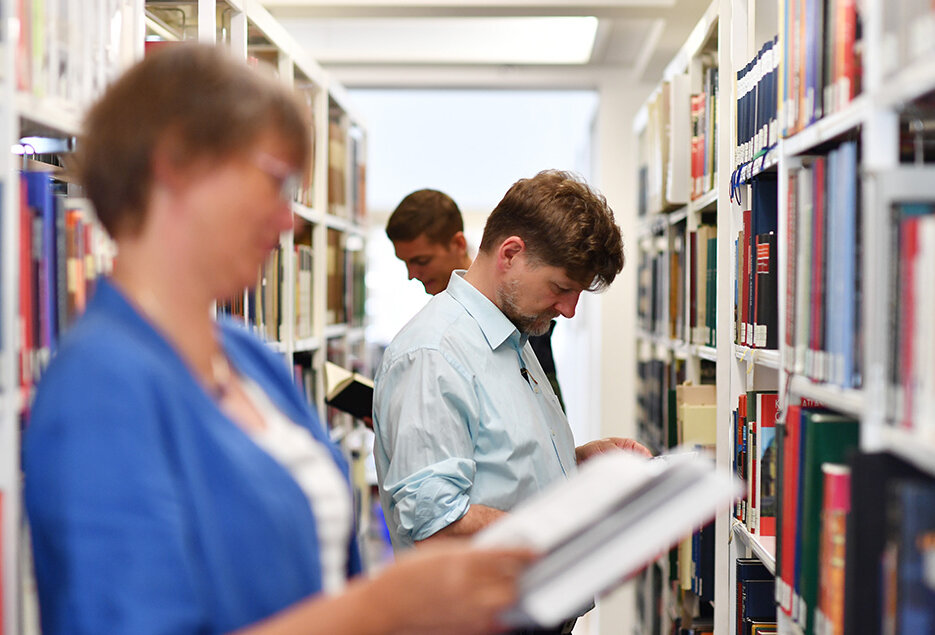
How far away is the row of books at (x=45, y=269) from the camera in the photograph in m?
1.17

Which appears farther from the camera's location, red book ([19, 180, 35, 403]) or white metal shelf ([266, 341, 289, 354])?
white metal shelf ([266, 341, 289, 354])

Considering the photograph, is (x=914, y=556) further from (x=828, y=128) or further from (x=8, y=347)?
(x=8, y=347)

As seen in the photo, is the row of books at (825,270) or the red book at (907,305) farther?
the row of books at (825,270)

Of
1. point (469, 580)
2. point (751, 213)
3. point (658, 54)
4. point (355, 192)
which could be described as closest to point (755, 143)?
point (751, 213)

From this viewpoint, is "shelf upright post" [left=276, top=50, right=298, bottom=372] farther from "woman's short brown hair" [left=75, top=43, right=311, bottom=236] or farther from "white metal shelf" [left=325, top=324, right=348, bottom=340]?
"woman's short brown hair" [left=75, top=43, right=311, bottom=236]

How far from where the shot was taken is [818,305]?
53.2 inches

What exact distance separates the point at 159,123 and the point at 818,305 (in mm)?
992

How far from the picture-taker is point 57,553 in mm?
812

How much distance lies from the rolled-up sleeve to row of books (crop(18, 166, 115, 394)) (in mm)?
623

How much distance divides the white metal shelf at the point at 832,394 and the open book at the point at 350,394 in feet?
4.81

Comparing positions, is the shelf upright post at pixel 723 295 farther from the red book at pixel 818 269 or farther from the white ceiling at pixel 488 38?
the white ceiling at pixel 488 38

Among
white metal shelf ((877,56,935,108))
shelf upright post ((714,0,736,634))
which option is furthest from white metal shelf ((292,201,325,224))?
white metal shelf ((877,56,935,108))

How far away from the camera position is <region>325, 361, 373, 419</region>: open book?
2650mm

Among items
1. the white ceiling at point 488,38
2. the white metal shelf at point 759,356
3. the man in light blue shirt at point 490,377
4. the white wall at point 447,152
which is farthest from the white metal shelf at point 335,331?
the white wall at point 447,152
